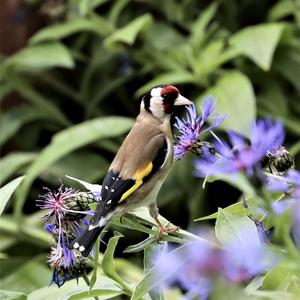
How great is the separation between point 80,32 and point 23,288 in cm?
126

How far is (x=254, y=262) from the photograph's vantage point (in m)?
0.45

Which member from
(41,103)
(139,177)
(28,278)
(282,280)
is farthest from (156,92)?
(41,103)

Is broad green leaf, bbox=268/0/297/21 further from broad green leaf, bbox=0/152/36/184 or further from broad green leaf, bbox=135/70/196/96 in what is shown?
broad green leaf, bbox=0/152/36/184

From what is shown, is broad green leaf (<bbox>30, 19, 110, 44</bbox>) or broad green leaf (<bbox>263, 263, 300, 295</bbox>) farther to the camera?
broad green leaf (<bbox>30, 19, 110, 44</bbox>)

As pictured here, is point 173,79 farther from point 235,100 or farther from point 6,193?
point 6,193

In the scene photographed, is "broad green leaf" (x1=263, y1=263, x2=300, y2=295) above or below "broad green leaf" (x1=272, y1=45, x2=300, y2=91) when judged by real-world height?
above

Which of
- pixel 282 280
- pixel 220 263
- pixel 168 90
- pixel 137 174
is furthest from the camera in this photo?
pixel 168 90

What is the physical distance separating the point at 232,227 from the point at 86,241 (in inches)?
6.3

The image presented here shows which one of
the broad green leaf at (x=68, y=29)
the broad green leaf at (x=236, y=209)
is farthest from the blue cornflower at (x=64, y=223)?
the broad green leaf at (x=68, y=29)

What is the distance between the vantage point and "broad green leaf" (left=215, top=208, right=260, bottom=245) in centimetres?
79

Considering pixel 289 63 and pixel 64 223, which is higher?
pixel 64 223

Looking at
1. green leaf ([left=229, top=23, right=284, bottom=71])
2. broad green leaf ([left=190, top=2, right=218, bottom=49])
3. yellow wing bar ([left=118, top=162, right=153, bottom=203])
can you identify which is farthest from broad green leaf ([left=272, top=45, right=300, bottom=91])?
yellow wing bar ([left=118, top=162, right=153, bottom=203])

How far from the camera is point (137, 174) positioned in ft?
3.28

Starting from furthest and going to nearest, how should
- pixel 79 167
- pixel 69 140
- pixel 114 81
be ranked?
pixel 114 81 → pixel 79 167 → pixel 69 140
